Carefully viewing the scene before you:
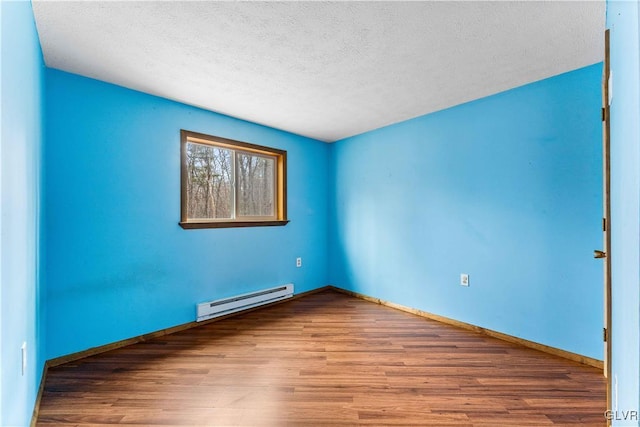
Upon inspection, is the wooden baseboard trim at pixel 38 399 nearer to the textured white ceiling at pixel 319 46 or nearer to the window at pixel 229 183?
the window at pixel 229 183

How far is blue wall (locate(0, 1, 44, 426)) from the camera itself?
3.13 feet

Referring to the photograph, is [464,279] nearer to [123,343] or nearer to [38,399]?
[123,343]

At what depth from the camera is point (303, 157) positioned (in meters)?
3.76

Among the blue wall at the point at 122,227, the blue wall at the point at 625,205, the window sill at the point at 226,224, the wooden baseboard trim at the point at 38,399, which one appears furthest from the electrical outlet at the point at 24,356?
the blue wall at the point at 625,205

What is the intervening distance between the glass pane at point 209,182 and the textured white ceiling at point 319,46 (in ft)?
1.88

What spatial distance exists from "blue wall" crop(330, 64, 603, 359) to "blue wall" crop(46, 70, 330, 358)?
177 cm

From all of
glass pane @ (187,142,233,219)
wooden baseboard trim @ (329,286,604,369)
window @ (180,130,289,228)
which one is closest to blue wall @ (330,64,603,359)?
wooden baseboard trim @ (329,286,604,369)

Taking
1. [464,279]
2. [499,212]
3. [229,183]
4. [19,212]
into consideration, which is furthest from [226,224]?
[499,212]

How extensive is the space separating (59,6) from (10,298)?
148 cm

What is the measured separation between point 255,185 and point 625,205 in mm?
3093

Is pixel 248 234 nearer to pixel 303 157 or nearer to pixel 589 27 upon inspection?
pixel 303 157

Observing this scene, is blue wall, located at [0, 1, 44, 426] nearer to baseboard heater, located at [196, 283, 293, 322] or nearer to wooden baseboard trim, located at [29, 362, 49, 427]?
wooden baseboard trim, located at [29, 362, 49, 427]

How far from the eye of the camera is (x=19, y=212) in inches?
46.4

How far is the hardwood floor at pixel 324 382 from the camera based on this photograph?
4.75ft
